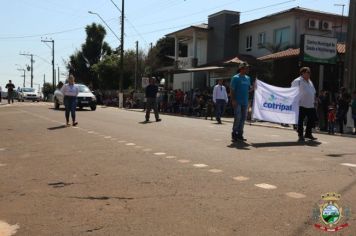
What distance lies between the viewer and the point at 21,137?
512 inches

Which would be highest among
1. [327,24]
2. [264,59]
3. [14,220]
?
[327,24]

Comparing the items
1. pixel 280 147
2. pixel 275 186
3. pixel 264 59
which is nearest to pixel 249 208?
pixel 275 186

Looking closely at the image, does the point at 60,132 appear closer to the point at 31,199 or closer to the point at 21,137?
the point at 21,137

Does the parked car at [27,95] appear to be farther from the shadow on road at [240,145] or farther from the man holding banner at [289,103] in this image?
the shadow on road at [240,145]

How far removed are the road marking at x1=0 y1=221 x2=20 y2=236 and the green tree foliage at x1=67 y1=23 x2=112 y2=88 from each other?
61.3 metres

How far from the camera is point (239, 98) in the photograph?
1194 cm

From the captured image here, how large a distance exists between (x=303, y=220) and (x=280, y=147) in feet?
18.7

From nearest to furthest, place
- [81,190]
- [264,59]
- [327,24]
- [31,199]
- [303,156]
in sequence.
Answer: [31,199] → [81,190] → [303,156] → [264,59] → [327,24]

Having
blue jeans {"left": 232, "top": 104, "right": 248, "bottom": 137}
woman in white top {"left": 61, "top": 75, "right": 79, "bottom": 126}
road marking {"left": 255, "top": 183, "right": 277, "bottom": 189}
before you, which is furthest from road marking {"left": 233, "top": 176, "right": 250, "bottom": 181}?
woman in white top {"left": 61, "top": 75, "right": 79, "bottom": 126}

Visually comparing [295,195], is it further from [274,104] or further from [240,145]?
[274,104]

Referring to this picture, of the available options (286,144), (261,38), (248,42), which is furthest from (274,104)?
(248,42)

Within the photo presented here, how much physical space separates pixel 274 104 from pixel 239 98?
87.7 inches

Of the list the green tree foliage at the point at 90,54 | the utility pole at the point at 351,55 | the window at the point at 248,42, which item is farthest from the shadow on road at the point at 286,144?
the green tree foliage at the point at 90,54

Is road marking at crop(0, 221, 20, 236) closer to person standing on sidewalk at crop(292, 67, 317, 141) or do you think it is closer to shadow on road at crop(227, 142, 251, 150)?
shadow on road at crop(227, 142, 251, 150)
